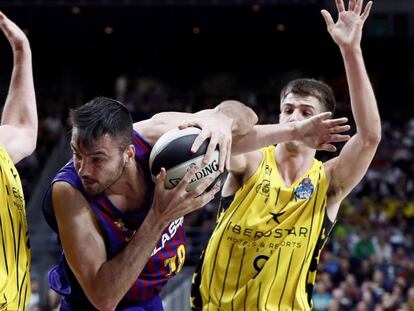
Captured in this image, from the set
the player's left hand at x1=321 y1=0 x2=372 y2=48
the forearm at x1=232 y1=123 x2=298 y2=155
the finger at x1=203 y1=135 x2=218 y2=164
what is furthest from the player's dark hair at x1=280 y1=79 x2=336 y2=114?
the finger at x1=203 y1=135 x2=218 y2=164

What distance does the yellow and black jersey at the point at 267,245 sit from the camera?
5383 millimetres

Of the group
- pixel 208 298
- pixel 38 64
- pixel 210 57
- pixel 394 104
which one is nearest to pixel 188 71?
pixel 210 57

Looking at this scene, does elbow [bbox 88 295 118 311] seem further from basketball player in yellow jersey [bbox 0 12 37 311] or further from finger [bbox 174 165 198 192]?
finger [bbox 174 165 198 192]

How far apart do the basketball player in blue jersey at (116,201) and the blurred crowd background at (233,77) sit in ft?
23.7

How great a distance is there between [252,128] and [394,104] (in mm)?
22699

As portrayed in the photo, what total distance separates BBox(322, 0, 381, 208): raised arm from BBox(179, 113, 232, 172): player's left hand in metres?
1.01

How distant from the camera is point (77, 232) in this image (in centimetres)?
424

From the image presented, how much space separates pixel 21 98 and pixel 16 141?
30cm

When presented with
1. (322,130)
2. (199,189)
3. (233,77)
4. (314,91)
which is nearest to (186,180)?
(199,189)

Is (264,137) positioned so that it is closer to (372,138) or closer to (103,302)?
(372,138)

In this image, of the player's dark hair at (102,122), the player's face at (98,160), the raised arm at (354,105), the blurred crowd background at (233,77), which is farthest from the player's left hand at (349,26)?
the blurred crowd background at (233,77)

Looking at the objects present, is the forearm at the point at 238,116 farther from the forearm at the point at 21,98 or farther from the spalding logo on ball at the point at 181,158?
the forearm at the point at 21,98

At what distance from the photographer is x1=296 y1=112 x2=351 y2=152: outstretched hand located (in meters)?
4.68

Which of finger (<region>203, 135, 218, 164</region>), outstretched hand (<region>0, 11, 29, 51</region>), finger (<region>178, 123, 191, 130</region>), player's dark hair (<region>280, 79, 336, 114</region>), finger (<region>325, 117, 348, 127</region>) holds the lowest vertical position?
finger (<region>203, 135, 218, 164</region>)
